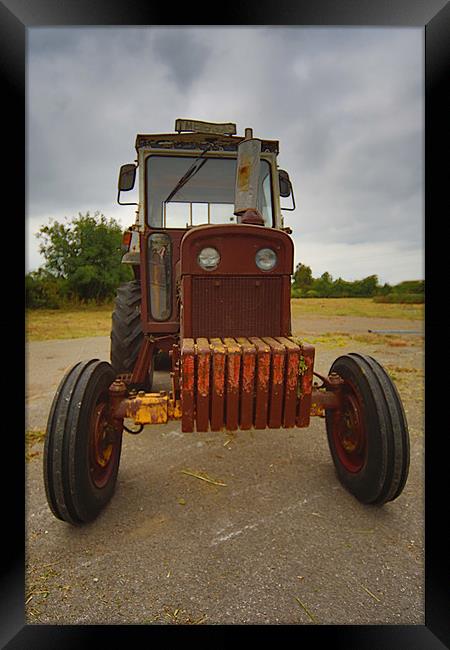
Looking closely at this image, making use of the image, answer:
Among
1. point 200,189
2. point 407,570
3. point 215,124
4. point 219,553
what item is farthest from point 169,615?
point 215,124

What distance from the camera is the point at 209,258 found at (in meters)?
2.43

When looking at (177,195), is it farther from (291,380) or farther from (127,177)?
(291,380)

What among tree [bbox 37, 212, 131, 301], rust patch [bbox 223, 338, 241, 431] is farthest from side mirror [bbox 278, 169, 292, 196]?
tree [bbox 37, 212, 131, 301]

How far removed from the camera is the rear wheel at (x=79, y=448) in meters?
2.21

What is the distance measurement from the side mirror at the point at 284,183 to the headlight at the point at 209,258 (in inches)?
76.6

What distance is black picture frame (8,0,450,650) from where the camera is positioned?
146 centimetres

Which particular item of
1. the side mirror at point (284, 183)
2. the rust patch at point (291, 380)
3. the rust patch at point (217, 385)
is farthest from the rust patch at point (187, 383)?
the side mirror at point (284, 183)

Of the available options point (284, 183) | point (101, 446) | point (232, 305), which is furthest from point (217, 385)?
point (284, 183)

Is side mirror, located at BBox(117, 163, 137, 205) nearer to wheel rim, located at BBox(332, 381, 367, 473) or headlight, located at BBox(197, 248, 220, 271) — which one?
headlight, located at BBox(197, 248, 220, 271)

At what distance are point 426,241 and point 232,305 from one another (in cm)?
123

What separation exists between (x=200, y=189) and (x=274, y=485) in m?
2.59

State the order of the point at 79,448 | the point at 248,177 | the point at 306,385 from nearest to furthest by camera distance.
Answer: the point at 306,385 → the point at 79,448 → the point at 248,177

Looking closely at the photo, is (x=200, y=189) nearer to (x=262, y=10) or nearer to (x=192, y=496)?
(x=262, y=10)

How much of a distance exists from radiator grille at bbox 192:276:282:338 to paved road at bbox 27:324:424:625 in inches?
37.5
